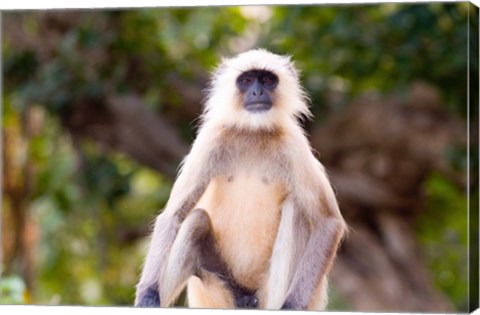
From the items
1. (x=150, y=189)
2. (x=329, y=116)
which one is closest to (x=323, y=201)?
(x=329, y=116)

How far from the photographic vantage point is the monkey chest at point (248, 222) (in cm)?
411

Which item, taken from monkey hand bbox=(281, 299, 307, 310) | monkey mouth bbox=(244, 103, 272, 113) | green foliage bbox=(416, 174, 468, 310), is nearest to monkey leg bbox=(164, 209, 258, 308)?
monkey hand bbox=(281, 299, 307, 310)

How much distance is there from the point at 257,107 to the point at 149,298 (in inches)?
33.6

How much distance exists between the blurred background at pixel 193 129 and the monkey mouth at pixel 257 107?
12.2ft

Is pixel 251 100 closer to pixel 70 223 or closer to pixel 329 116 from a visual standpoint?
pixel 329 116

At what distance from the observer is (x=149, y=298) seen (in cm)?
409

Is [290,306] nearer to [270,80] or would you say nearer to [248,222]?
[248,222]

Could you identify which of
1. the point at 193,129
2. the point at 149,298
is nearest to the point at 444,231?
the point at 193,129

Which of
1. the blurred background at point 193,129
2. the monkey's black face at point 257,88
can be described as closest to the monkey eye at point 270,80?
the monkey's black face at point 257,88

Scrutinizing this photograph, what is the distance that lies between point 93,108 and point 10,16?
42.6 inches

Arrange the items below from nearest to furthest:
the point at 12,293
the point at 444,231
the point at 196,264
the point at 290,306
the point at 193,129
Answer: the point at 290,306
the point at 196,264
the point at 12,293
the point at 193,129
the point at 444,231

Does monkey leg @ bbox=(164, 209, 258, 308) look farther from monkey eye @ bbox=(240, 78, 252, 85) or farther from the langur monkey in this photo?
monkey eye @ bbox=(240, 78, 252, 85)

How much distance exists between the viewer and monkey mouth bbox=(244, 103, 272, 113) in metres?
4.16

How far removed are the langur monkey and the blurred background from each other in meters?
3.70
